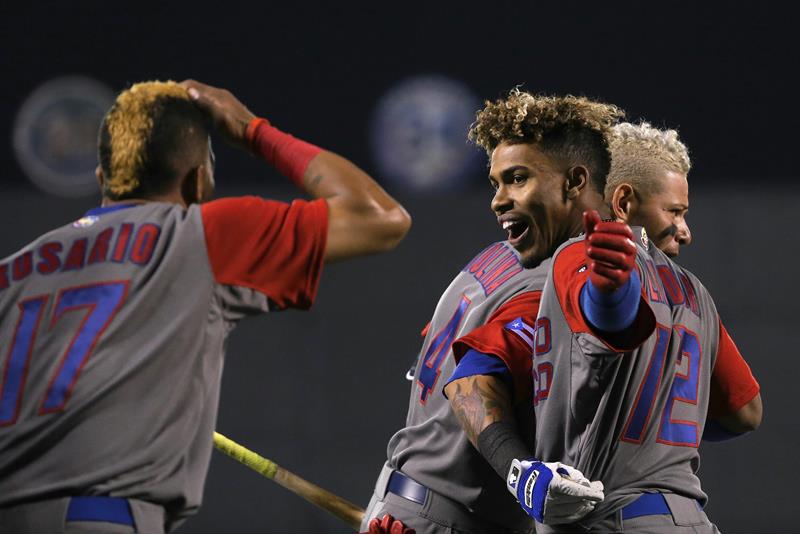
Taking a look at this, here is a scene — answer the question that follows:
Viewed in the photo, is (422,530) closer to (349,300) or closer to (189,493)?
(189,493)

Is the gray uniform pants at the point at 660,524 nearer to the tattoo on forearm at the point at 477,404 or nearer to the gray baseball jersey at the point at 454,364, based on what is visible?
the tattoo on forearm at the point at 477,404

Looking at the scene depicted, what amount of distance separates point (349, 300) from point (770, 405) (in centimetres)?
305

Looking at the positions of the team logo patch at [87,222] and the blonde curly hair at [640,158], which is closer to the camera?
the team logo patch at [87,222]

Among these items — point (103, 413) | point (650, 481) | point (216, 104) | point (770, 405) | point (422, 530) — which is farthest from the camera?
point (770, 405)

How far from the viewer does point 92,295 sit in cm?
229

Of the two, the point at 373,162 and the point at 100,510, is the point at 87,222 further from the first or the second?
the point at 373,162

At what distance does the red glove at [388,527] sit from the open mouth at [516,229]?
90 centimetres

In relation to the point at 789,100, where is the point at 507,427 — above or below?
below

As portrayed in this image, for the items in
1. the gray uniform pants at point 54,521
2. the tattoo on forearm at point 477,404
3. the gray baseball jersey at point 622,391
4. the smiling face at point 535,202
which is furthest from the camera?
the smiling face at point 535,202

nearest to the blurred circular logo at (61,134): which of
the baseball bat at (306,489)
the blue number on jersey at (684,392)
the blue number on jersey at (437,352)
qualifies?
the baseball bat at (306,489)

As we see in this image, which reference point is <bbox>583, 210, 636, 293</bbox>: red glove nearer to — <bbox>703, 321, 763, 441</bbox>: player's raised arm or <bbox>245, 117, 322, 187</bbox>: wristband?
<bbox>245, 117, 322, 187</bbox>: wristband

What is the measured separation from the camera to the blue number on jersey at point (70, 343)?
88.0 inches

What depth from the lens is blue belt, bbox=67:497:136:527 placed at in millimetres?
2213

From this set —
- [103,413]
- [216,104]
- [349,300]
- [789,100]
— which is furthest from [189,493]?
[789,100]
